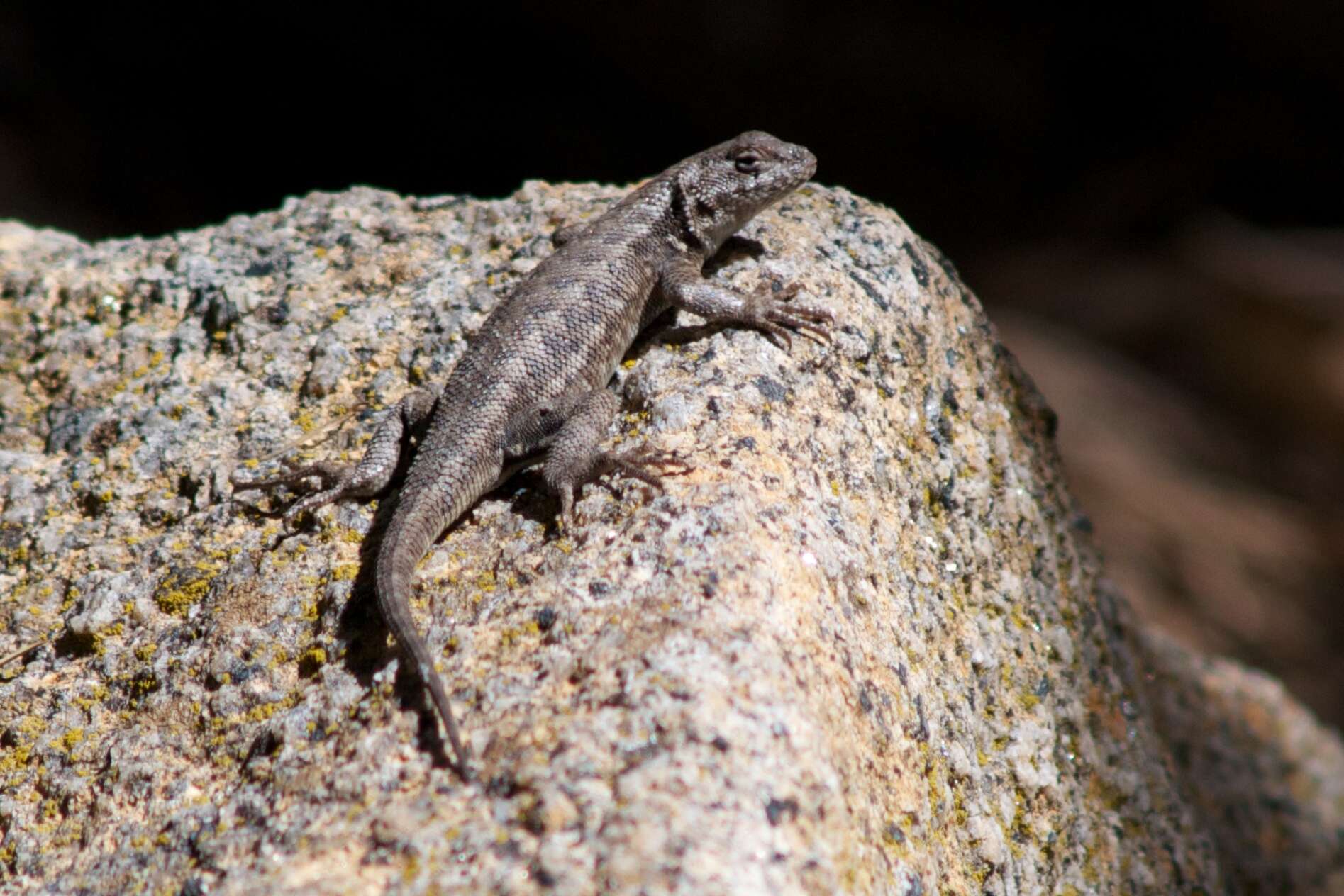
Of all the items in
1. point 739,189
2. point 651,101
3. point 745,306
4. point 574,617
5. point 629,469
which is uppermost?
point 739,189

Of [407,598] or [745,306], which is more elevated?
[745,306]

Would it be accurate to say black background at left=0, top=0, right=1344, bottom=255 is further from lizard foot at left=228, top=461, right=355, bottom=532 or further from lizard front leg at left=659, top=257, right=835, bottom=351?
lizard foot at left=228, top=461, right=355, bottom=532

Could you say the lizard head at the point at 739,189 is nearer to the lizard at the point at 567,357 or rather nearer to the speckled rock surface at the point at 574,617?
the lizard at the point at 567,357

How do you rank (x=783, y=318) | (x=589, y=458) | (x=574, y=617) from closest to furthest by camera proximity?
1. (x=574, y=617)
2. (x=589, y=458)
3. (x=783, y=318)

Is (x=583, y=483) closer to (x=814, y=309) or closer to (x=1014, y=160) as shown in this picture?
(x=814, y=309)

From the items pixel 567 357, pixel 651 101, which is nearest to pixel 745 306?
pixel 567 357

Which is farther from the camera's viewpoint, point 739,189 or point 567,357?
point 739,189

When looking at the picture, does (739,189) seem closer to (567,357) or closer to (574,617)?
(567,357)

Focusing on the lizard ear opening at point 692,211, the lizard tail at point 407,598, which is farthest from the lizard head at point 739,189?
the lizard tail at point 407,598
